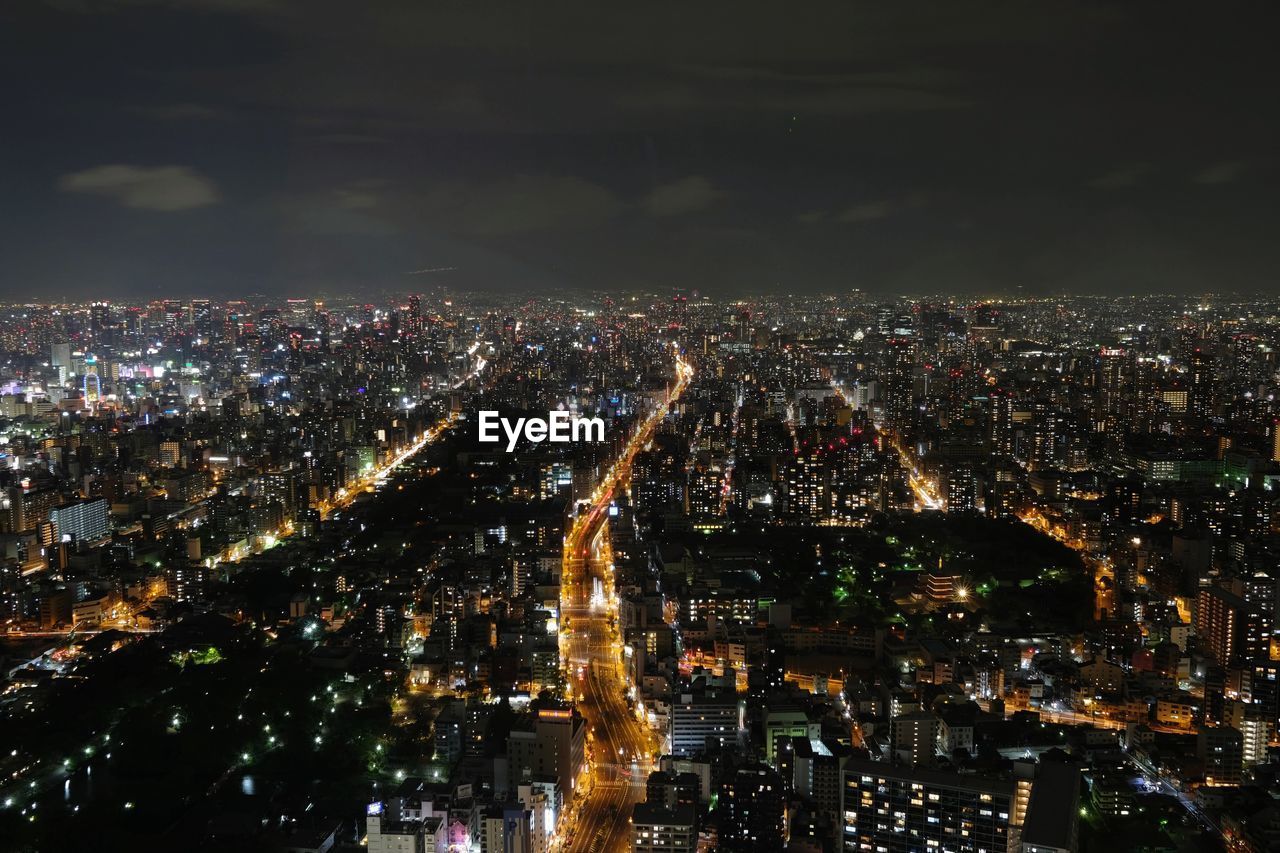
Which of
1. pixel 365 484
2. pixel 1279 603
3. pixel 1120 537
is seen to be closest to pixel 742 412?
pixel 365 484

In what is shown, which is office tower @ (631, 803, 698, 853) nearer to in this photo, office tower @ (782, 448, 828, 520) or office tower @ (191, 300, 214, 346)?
office tower @ (782, 448, 828, 520)

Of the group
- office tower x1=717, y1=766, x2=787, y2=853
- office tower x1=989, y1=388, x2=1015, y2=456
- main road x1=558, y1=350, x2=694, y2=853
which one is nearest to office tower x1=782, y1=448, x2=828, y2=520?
main road x1=558, y1=350, x2=694, y2=853

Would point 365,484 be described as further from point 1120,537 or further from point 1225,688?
point 1225,688

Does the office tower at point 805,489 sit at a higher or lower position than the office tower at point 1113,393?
lower

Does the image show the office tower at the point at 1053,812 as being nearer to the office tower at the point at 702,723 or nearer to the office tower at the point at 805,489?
the office tower at the point at 702,723

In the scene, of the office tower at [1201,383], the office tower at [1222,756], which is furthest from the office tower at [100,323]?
the office tower at [1201,383]

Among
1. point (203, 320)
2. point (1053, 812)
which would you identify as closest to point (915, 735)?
point (1053, 812)

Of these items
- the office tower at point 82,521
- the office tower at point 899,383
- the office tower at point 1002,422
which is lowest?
the office tower at point 82,521
